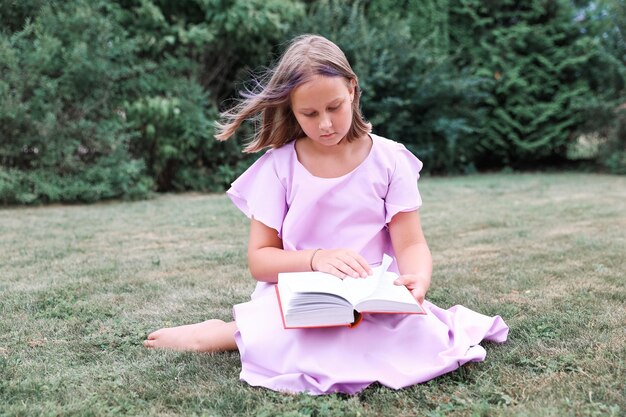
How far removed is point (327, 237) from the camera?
2.16 meters

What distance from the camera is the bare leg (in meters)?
2.16

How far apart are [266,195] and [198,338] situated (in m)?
0.54

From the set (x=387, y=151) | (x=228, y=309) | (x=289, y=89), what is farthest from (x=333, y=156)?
(x=228, y=309)

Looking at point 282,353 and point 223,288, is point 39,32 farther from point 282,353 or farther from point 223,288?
point 282,353

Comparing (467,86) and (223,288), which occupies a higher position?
(467,86)

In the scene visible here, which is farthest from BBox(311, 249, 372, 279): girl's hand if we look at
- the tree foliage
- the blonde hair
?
the tree foliage

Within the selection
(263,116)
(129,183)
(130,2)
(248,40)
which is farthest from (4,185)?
(263,116)

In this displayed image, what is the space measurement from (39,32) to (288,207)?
218 inches

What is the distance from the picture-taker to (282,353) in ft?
6.25

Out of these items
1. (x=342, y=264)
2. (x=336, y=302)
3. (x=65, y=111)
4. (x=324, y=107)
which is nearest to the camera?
(x=336, y=302)

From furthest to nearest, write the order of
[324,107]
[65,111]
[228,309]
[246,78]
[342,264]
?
[246,78], [65,111], [228,309], [324,107], [342,264]

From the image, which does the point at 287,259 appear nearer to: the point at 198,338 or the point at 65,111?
the point at 198,338

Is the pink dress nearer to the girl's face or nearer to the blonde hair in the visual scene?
the blonde hair

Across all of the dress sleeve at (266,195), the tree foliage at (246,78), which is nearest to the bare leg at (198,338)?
the dress sleeve at (266,195)
